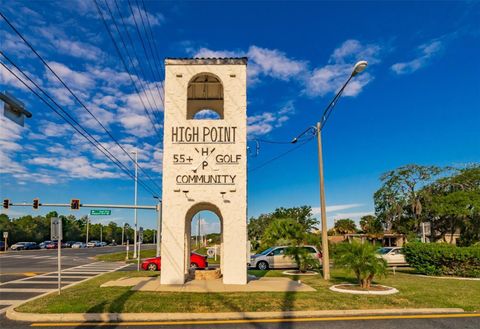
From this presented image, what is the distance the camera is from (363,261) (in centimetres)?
1254

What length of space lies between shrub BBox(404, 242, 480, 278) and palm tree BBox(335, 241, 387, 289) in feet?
22.6

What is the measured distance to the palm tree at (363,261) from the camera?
491 inches

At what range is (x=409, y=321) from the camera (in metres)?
8.76

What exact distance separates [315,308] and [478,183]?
48648 mm

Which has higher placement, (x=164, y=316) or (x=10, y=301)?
(x=164, y=316)

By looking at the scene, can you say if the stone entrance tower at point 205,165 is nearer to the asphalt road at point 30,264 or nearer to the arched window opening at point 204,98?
the arched window opening at point 204,98

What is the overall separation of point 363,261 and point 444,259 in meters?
7.82

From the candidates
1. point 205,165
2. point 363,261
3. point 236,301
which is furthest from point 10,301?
point 363,261

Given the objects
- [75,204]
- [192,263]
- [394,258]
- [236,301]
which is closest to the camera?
[236,301]

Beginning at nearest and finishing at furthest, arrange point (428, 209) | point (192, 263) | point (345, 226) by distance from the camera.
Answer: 1. point (192, 263)
2. point (428, 209)
3. point (345, 226)

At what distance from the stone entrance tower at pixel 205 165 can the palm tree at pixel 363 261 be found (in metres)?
3.90

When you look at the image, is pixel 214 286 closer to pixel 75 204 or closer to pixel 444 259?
pixel 444 259

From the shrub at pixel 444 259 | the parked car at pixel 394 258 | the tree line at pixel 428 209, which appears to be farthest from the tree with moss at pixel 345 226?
the shrub at pixel 444 259

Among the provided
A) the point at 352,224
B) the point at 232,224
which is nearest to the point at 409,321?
the point at 232,224
